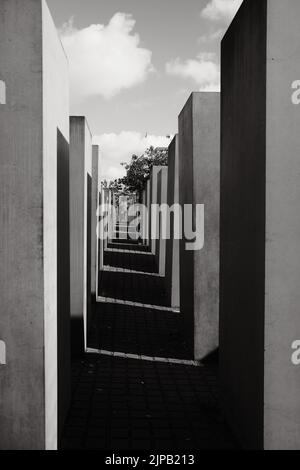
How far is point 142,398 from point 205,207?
3.04 meters

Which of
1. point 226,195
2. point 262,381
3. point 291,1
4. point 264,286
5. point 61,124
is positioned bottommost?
point 262,381

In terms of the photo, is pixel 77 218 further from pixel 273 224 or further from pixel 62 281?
pixel 273 224

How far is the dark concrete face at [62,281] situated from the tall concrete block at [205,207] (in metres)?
2.81

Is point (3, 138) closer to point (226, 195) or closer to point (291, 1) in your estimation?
point (291, 1)

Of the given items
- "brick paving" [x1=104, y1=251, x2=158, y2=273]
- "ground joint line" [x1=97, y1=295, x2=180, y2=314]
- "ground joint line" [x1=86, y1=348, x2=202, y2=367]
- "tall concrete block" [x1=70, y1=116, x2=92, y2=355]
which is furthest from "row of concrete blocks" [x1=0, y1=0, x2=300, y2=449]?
"brick paving" [x1=104, y1=251, x2=158, y2=273]

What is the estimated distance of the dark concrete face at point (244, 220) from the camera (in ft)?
14.0

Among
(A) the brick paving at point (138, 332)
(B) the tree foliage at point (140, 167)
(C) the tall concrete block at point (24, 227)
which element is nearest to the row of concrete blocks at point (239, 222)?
(C) the tall concrete block at point (24, 227)

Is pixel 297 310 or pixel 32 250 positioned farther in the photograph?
pixel 297 310

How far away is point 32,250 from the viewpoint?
3.77 m

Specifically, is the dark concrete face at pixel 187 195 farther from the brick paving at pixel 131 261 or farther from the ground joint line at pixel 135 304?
the brick paving at pixel 131 261

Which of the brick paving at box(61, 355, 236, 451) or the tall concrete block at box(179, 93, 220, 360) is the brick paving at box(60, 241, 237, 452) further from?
the tall concrete block at box(179, 93, 220, 360)

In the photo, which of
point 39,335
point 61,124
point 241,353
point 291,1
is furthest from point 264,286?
point 61,124

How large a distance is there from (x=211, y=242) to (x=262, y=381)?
4042mm
